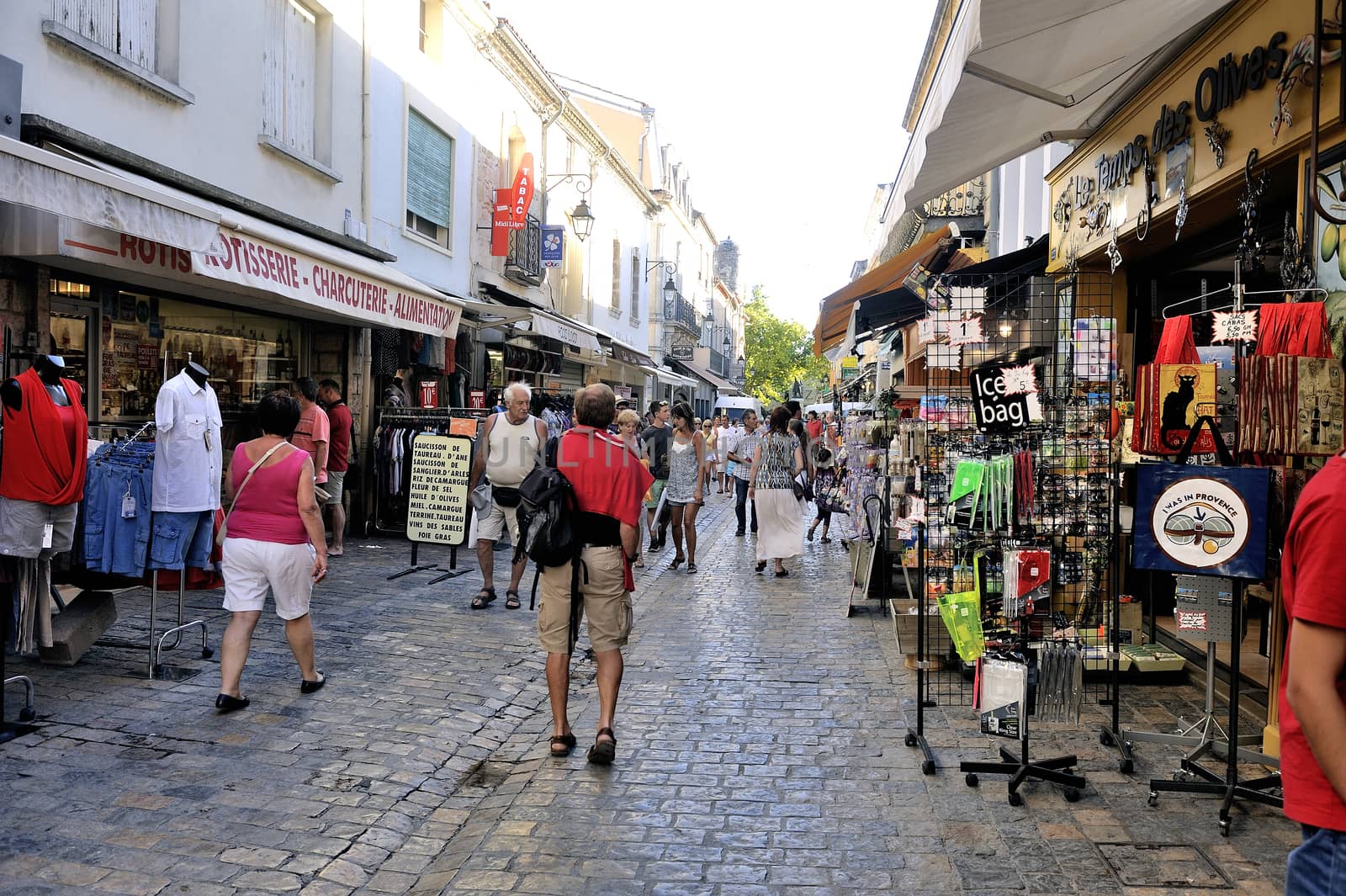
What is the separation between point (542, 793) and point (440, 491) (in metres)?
5.61

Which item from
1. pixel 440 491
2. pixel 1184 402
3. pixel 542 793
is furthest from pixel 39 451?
pixel 1184 402

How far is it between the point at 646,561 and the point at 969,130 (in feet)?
Result: 22.6

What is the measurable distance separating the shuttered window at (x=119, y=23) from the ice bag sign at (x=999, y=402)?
24.1ft

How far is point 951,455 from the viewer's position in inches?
208

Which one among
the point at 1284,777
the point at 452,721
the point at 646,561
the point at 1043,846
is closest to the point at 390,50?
the point at 646,561

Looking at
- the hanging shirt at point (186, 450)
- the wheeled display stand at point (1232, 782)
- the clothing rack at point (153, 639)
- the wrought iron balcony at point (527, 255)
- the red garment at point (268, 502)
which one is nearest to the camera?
the wheeled display stand at point (1232, 782)

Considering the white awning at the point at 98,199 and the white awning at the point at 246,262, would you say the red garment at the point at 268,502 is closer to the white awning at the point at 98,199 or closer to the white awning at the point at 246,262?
the white awning at the point at 98,199

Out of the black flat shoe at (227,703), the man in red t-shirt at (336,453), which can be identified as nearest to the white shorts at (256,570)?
the black flat shoe at (227,703)

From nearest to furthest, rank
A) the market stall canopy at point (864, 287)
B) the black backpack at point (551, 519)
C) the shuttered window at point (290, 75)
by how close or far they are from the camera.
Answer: the black backpack at point (551, 519)
the shuttered window at point (290, 75)
the market stall canopy at point (864, 287)

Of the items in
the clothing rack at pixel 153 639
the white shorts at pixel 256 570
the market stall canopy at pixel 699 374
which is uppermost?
the market stall canopy at pixel 699 374

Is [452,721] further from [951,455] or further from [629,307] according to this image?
[629,307]

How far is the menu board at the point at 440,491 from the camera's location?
959 cm

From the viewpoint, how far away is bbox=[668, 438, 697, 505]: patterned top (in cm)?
1119

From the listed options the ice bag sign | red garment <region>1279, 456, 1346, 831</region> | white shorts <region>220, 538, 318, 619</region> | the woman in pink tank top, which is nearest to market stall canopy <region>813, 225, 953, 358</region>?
the ice bag sign
